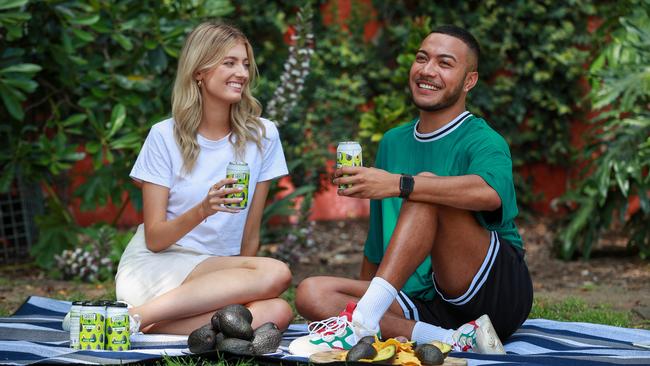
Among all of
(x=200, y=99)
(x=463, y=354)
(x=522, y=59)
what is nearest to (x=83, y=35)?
(x=200, y=99)

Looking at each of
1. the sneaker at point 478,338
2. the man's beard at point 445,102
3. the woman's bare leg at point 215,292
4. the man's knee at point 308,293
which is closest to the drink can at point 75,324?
the woman's bare leg at point 215,292

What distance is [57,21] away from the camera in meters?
6.08

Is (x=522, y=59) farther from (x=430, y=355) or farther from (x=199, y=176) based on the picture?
(x=430, y=355)

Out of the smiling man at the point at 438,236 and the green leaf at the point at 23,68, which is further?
the green leaf at the point at 23,68

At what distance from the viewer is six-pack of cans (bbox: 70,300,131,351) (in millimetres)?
3465

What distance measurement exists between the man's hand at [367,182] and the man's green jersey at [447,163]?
341 mm

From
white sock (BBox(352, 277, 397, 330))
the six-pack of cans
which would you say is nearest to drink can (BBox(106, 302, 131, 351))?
the six-pack of cans

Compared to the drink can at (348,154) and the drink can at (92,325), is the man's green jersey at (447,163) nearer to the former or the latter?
the drink can at (348,154)

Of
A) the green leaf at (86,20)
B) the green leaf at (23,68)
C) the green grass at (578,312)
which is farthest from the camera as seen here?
the green leaf at (86,20)

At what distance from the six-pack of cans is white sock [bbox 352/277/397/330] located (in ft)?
2.81

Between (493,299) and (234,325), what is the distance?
1016mm

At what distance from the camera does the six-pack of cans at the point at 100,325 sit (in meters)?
3.46

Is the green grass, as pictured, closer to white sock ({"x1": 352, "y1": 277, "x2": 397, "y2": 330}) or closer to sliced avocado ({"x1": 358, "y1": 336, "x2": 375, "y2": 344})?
white sock ({"x1": 352, "y1": 277, "x2": 397, "y2": 330})

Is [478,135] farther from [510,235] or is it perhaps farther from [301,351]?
[301,351]
